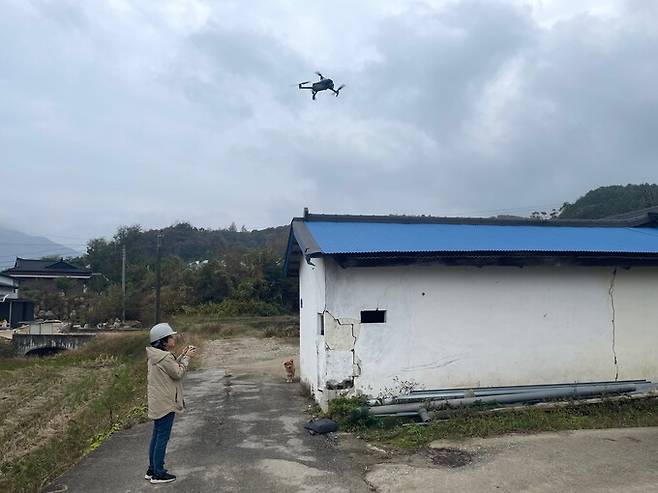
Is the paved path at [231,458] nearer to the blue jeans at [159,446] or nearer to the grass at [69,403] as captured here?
the blue jeans at [159,446]

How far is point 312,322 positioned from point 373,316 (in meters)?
1.85

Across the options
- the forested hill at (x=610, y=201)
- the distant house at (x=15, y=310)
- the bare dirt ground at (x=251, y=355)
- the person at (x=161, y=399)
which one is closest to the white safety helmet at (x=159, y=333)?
the person at (x=161, y=399)

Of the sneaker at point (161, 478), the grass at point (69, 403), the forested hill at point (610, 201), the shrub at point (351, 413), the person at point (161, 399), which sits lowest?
the grass at point (69, 403)

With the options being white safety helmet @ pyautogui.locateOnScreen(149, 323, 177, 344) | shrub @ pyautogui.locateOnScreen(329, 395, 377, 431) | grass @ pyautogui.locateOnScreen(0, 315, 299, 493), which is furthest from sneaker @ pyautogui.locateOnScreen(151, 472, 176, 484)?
shrub @ pyautogui.locateOnScreen(329, 395, 377, 431)

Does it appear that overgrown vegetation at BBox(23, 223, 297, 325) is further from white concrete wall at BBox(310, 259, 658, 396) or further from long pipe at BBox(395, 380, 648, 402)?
long pipe at BBox(395, 380, 648, 402)

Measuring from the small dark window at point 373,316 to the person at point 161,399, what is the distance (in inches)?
131

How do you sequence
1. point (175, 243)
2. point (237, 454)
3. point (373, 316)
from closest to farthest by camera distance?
point (237, 454), point (373, 316), point (175, 243)

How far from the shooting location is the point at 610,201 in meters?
34.5

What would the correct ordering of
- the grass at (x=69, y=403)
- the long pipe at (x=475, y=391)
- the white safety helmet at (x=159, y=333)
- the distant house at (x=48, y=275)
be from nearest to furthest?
the white safety helmet at (x=159, y=333)
the grass at (x=69, y=403)
the long pipe at (x=475, y=391)
the distant house at (x=48, y=275)

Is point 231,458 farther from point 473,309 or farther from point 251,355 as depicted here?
point 251,355

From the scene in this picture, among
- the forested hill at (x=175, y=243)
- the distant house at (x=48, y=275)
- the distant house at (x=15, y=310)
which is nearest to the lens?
the distant house at (x=15, y=310)

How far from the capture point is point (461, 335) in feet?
27.9

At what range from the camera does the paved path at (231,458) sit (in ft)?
17.8

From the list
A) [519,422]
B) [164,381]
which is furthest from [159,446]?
[519,422]
